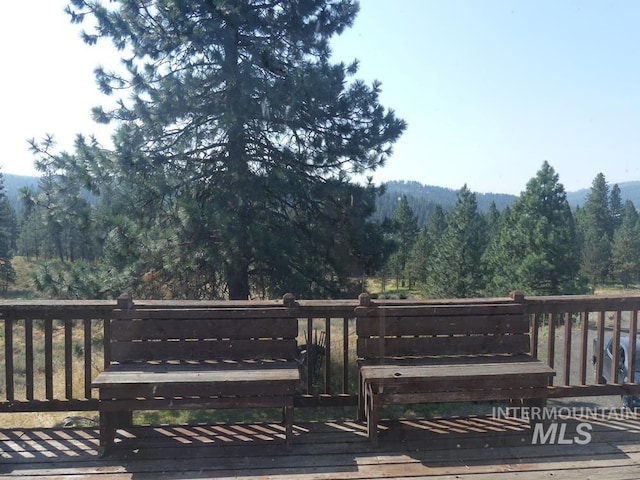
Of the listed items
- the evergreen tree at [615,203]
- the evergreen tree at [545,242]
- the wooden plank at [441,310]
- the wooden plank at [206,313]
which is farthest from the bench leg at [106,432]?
the evergreen tree at [615,203]

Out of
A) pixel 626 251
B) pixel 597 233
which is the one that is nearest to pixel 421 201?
pixel 597 233

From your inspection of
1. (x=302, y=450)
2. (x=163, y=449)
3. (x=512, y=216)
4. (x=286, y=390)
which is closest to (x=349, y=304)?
(x=286, y=390)

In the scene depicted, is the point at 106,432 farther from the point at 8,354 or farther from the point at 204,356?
the point at 8,354

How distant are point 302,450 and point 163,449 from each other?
37.0 inches

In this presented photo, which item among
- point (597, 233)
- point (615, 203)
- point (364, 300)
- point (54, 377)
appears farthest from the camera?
point (615, 203)

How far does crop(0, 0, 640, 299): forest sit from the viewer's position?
6.73m

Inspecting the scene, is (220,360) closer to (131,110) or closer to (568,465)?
(568,465)

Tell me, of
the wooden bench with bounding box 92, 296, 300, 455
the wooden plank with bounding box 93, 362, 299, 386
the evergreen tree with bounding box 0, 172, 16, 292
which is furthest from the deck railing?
the evergreen tree with bounding box 0, 172, 16, 292

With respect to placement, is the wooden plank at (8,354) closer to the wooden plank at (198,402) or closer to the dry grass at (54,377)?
the wooden plank at (198,402)

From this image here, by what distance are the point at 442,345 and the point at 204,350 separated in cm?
176

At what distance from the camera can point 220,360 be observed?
3723 millimetres

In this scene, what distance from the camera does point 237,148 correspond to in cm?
701

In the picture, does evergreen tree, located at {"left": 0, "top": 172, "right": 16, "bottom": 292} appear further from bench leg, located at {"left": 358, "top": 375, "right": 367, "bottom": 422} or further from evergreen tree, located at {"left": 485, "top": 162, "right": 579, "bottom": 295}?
bench leg, located at {"left": 358, "top": 375, "right": 367, "bottom": 422}

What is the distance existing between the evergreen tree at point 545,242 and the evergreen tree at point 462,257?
6.46 m
